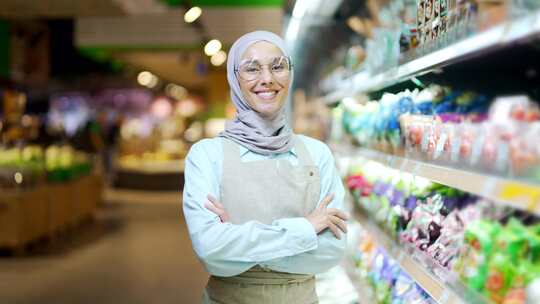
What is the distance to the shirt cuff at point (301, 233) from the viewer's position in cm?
187

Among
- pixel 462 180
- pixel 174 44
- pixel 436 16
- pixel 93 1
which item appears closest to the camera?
pixel 462 180

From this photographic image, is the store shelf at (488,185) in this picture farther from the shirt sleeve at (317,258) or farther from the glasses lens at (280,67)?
the glasses lens at (280,67)

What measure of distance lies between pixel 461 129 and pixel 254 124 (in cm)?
64

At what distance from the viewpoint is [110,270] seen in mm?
6484

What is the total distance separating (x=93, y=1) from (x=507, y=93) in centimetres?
755

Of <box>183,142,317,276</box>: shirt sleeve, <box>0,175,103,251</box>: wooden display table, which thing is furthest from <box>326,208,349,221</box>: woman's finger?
<box>0,175,103,251</box>: wooden display table

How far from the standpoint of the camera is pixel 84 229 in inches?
361

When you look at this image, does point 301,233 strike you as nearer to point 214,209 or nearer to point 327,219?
Result: point 327,219

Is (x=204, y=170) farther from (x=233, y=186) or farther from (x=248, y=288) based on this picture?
(x=248, y=288)

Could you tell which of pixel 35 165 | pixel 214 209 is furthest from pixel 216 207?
pixel 35 165

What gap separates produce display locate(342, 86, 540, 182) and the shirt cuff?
0.46 metres

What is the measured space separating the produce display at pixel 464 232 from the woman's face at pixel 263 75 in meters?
0.71

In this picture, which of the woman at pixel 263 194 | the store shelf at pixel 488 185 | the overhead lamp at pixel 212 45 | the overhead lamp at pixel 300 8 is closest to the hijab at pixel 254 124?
the woman at pixel 263 194

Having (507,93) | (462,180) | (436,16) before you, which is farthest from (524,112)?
(436,16)
